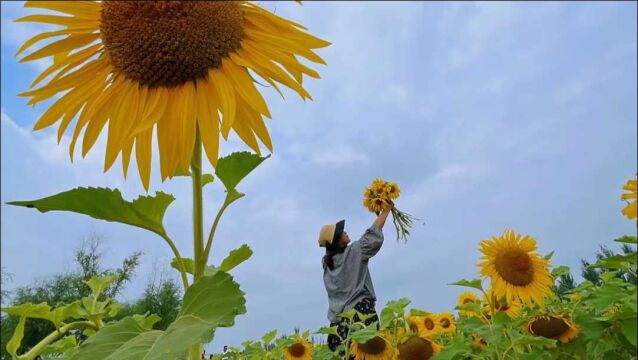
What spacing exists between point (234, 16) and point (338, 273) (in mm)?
4924

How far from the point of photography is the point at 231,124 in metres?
1.31

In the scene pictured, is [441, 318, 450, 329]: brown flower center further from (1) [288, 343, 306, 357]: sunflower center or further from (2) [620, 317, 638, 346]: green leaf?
(2) [620, 317, 638, 346]: green leaf

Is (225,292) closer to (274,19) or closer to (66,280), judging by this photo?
(274,19)

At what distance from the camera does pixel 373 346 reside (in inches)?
89.8

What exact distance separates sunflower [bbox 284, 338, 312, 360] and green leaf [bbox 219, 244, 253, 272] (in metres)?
1.25

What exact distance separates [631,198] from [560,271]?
3.93 feet

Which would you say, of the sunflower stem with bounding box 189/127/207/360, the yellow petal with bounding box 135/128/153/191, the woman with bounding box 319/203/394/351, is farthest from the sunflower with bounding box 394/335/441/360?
the woman with bounding box 319/203/394/351

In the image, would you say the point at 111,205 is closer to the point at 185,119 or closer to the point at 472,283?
the point at 185,119

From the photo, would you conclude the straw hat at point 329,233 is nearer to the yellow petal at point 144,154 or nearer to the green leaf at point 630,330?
the yellow petal at point 144,154

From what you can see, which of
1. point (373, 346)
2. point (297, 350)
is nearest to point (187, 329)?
point (373, 346)

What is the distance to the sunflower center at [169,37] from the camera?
1359 millimetres

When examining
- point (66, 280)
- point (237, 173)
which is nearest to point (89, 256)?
point (66, 280)

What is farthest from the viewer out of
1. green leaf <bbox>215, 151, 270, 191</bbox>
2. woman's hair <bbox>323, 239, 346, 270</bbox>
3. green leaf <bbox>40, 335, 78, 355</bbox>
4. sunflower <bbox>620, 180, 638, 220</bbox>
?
woman's hair <bbox>323, 239, 346, 270</bbox>

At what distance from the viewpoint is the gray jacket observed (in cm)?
598
